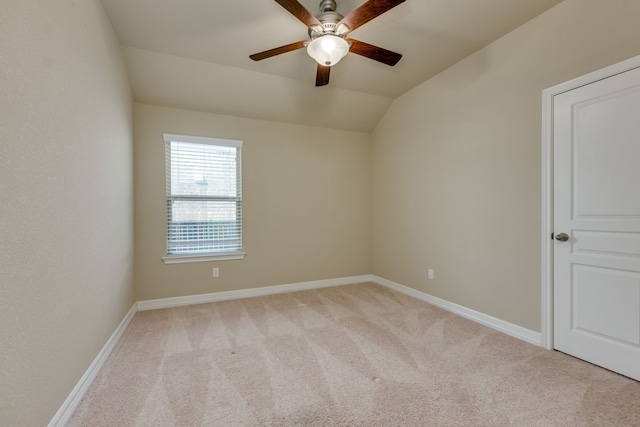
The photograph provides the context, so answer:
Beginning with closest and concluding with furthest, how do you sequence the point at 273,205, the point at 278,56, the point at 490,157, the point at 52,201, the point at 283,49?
the point at 52,201 < the point at 283,49 < the point at 490,157 < the point at 278,56 < the point at 273,205

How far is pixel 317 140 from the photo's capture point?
4.43 metres

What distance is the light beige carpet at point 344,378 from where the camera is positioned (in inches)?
64.6

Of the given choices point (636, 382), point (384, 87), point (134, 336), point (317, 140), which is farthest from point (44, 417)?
point (384, 87)

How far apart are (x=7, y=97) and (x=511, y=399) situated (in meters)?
3.10

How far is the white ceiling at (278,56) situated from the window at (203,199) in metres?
0.53

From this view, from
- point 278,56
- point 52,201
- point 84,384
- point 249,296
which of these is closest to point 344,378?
point 84,384

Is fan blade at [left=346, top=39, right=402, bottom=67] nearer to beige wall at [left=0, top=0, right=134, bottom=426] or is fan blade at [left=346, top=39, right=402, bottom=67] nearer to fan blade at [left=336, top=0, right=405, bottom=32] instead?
fan blade at [left=336, top=0, right=405, bottom=32]

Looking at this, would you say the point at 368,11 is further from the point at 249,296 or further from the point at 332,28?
the point at 249,296

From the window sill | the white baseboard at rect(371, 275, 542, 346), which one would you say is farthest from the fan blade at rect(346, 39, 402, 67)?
the window sill

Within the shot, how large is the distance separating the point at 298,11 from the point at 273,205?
8.62 feet

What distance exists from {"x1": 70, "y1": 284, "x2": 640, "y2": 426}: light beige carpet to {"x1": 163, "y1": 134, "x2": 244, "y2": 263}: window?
1.00 m

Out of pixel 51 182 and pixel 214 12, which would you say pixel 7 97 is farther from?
pixel 214 12

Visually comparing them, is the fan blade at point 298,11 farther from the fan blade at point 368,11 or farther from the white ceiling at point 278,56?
the white ceiling at point 278,56

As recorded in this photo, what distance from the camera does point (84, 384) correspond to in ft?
6.08
